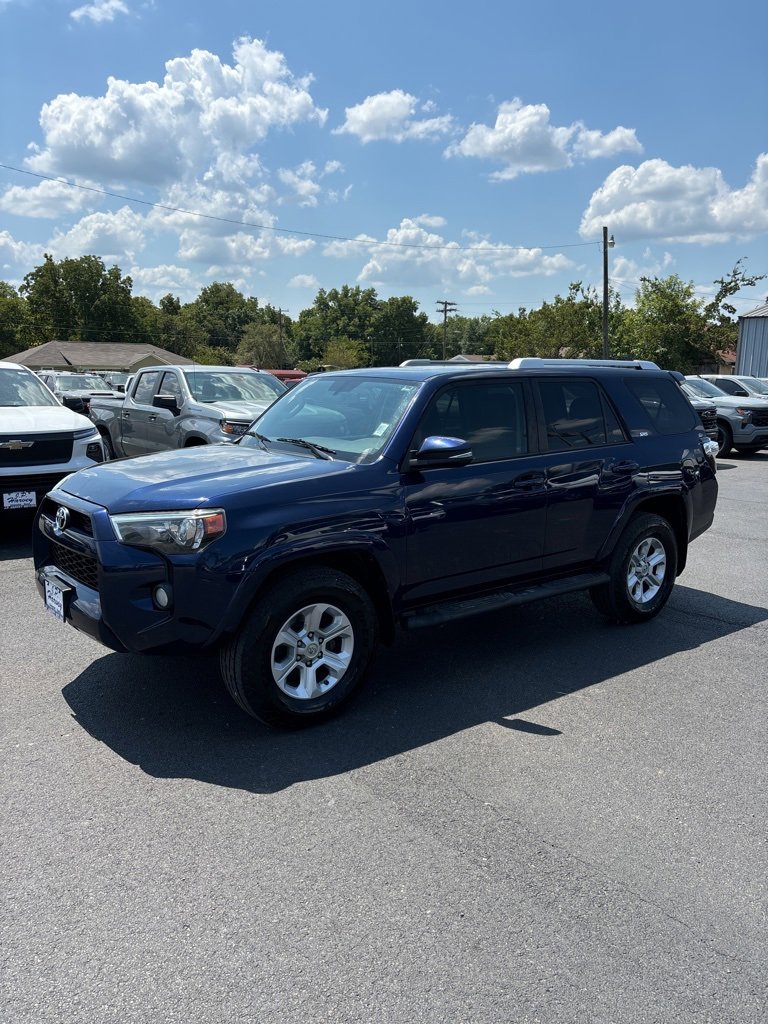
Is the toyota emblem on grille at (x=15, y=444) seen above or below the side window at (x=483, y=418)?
below

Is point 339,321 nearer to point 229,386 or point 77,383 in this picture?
point 77,383

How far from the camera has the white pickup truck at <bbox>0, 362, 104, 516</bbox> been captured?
791 centimetres

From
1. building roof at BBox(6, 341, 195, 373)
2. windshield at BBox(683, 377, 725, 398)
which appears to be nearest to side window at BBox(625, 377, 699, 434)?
windshield at BBox(683, 377, 725, 398)

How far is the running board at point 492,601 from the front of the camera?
4.59 meters

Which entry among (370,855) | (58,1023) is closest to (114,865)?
(58,1023)

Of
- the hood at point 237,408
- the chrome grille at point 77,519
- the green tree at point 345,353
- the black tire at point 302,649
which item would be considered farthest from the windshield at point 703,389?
the green tree at point 345,353

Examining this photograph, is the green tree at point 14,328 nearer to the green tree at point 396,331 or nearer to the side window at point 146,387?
the green tree at point 396,331

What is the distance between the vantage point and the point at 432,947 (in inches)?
103

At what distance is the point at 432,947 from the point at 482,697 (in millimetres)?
2058

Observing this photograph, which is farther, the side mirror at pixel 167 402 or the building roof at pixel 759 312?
the building roof at pixel 759 312

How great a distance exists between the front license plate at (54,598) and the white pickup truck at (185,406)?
5.11 m

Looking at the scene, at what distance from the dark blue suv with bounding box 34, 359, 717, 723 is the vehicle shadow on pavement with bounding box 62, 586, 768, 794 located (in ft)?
0.74

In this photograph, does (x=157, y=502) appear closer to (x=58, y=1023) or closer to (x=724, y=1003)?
(x=58, y=1023)

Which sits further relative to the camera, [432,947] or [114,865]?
[114,865]
